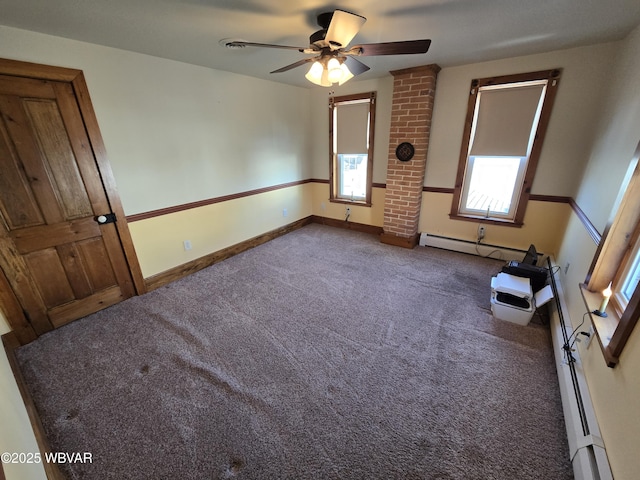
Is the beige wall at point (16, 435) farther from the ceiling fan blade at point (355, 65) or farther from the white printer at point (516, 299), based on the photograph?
the white printer at point (516, 299)

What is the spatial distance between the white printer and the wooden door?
359cm

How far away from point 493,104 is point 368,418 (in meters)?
3.49

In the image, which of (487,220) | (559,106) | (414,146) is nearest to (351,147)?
(414,146)

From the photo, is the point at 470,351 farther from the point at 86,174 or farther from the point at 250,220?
the point at 86,174

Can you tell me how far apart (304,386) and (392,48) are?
2.29 m

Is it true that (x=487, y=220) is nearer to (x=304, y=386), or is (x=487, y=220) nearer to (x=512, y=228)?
(x=512, y=228)

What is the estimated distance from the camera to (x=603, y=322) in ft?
4.57

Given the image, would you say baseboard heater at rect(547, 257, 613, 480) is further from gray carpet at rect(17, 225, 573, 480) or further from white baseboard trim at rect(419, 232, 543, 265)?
white baseboard trim at rect(419, 232, 543, 265)

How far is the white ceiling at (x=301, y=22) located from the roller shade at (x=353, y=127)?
1.46 metres

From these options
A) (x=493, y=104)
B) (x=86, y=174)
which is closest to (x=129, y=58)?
(x=86, y=174)

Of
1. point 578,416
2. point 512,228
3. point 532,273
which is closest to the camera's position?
point 578,416

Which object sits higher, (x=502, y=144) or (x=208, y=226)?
(x=502, y=144)

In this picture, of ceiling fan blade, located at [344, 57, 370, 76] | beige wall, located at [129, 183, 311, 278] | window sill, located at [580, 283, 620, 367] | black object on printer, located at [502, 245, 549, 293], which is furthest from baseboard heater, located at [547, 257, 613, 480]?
beige wall, located at [129, 183, 311, 278]

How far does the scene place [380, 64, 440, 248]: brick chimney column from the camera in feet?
10.3
